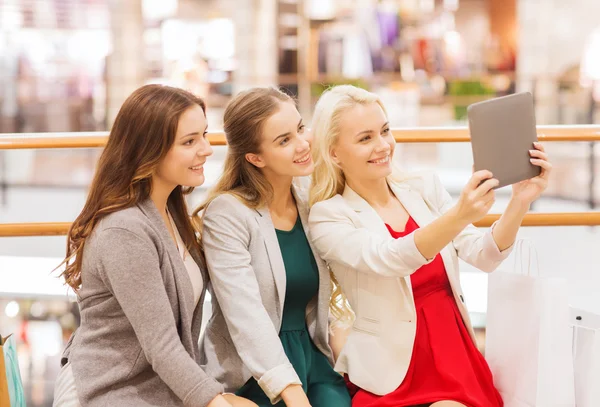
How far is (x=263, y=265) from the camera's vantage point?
79.1 inches

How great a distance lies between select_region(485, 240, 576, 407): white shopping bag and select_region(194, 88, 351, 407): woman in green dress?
0.45 m

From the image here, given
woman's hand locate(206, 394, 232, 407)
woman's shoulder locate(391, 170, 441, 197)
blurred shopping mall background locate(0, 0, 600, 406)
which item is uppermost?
blurred shopping mall background locate(0, 0, 600, 406)

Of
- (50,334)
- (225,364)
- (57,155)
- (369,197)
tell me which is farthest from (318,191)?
(57,155)

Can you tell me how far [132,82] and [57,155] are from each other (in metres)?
7.20

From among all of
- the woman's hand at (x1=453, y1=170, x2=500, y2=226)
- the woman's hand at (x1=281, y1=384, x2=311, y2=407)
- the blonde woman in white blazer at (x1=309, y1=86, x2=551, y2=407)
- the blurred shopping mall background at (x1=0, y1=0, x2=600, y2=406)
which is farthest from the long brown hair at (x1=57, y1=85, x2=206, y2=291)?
the blurred shopping mall background at (x1=0, y1=0, x2=600, y2=406)

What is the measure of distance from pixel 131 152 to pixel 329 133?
0.56 metres

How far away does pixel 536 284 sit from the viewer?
192 centimetres

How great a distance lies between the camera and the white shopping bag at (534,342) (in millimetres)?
1889

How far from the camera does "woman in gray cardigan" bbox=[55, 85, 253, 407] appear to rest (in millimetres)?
1759

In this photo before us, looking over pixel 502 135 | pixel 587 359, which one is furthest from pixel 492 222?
pixel 502 135

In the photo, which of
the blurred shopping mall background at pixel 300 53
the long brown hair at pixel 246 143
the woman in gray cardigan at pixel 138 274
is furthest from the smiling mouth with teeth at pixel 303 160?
the blurred shopping mall background at pixel 300 53

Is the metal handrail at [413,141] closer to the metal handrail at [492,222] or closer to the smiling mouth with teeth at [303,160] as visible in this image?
the metal handrail at [492,222]

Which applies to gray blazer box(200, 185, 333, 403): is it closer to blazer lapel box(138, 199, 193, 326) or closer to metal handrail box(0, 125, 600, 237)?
blazer lapel box(138, 199, 193, 326)

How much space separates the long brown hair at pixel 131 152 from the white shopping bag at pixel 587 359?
3.90 feet
